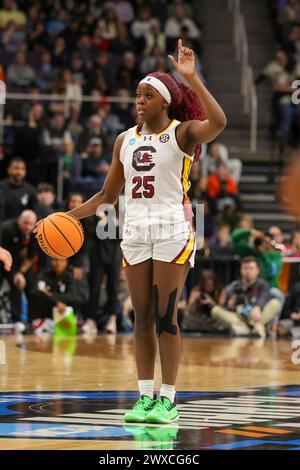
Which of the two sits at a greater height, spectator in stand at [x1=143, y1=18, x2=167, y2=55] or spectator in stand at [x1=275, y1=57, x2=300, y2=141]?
spectator in stand at [x1=143, y1=18, x2=167, y2=55]

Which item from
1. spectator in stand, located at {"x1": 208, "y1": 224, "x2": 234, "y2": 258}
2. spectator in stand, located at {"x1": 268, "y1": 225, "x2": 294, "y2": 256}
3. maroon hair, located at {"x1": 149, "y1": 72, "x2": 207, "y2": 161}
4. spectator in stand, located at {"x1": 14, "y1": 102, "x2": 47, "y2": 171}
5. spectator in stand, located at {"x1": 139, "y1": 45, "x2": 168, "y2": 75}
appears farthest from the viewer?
spectator in stand, located at {"x1": 139, "y1": 45, "x2": 168, "y2": 75}

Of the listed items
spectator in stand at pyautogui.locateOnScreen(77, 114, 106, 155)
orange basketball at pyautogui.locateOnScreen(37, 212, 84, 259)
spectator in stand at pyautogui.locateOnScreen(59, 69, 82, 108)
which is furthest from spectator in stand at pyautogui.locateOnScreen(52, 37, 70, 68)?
orange basketball at pyautogui.locateOnScreen(37, 212, 84, 259)

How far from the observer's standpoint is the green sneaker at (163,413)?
20.9ft

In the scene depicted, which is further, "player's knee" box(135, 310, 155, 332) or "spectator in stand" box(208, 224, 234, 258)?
"spectator in stand" box(208, 224, 234, 258)

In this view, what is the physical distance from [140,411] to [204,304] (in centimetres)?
925

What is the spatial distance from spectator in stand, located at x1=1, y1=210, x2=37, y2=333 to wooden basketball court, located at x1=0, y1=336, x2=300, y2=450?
5.78ft

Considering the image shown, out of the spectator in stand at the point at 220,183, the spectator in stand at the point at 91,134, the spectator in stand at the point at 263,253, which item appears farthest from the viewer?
the spectator in stand at the point at 220,183

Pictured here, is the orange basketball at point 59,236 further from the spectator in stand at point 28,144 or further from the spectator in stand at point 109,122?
the spectator in stand at point 109,122

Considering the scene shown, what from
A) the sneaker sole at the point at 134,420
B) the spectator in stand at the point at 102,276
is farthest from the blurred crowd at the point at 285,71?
the sneaker sole at the point at 134,420

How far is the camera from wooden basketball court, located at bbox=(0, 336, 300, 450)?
5.64 meters

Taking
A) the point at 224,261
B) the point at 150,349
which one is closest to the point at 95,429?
the point at 150,349

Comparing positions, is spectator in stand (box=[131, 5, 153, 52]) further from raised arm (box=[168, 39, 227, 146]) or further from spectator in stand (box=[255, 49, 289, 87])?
raised arm (box=[168, 39, 227, 146])

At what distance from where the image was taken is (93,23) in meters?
22.8

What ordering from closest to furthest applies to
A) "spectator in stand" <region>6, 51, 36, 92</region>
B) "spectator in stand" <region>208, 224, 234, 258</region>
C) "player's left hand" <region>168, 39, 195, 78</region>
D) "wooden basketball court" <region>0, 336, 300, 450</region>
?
"wooden basketball court" <region>0, 336, 300, 450</region> → "player's left hand" <region>168, 39, 195, 78</region> → "spectator in stand" <region>208, 224, 234, 258</region> → "spectator in stand" <region>6, 51, 36, 92</region>
